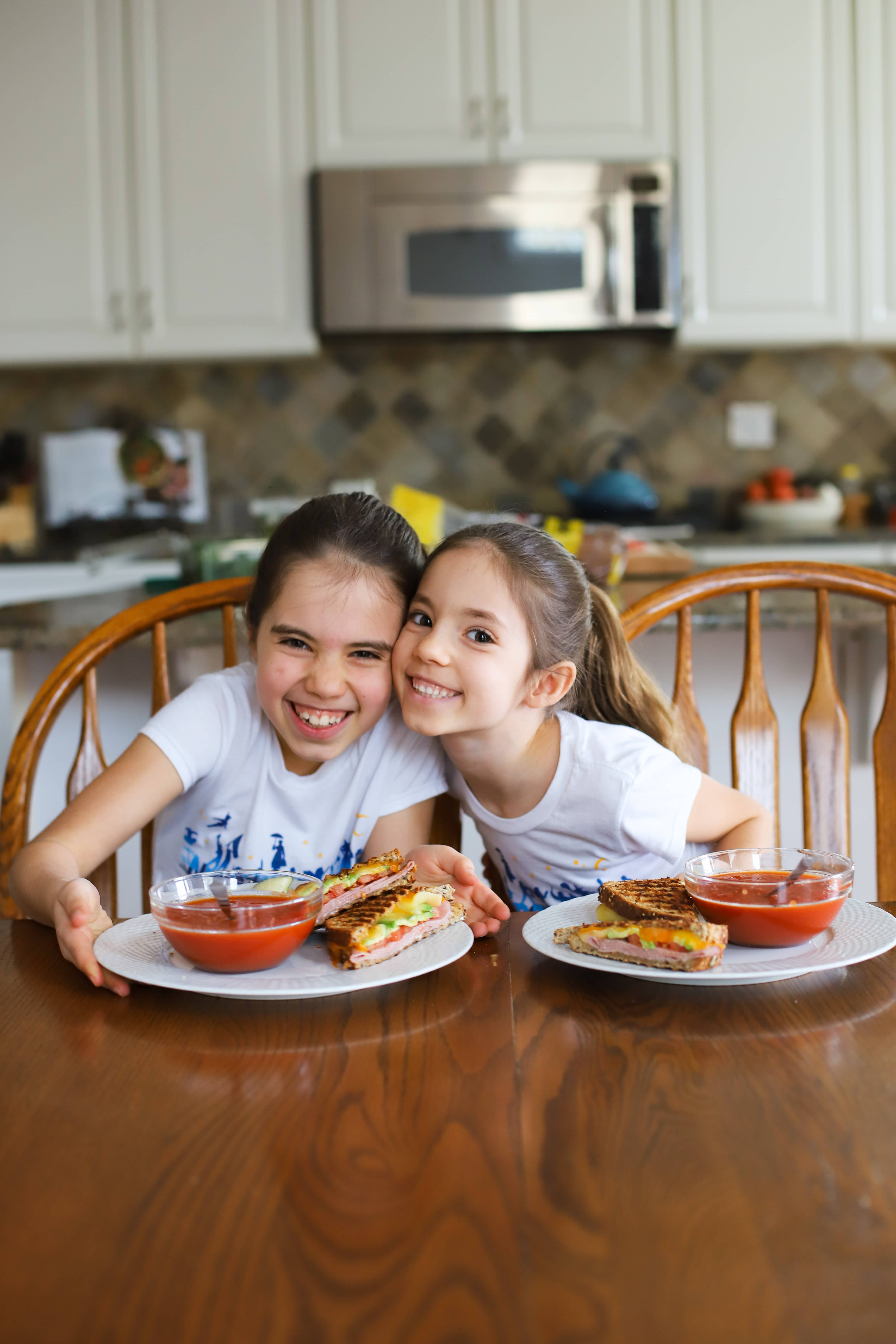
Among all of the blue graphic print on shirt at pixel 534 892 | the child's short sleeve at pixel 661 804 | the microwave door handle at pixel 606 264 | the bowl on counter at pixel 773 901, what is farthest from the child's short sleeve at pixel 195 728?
the microwave door handle at pixel 606 264

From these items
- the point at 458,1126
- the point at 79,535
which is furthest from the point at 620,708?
the point at 79,535

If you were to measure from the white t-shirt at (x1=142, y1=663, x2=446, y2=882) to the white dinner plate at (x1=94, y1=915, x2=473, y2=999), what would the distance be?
0.41m

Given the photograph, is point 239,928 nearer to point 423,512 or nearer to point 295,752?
point 295,752

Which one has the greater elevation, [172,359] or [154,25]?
[154,25]

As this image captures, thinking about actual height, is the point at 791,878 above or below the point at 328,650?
below

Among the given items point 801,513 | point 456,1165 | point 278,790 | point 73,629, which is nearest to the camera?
point 456,1165

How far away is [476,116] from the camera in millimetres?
3645

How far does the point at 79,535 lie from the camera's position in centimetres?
412

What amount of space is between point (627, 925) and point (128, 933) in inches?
14.1

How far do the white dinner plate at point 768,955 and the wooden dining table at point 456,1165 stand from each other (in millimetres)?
16

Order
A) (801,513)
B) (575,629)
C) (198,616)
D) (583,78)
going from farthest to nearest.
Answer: (801,513) → (583,78) → (198,616) → (575,629)

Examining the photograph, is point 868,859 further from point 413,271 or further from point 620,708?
point 413,271

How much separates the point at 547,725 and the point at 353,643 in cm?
23

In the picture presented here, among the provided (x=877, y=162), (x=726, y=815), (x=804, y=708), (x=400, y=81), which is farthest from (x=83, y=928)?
(x=877, y=162)
